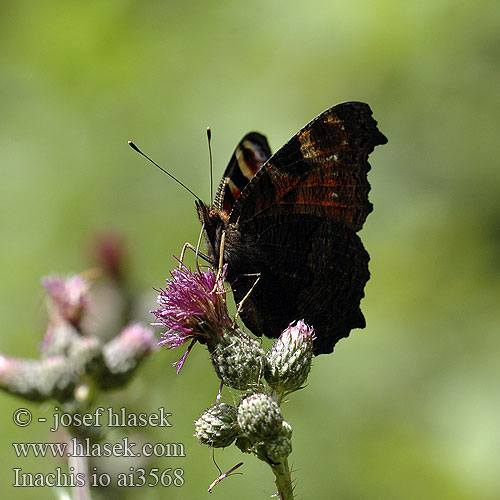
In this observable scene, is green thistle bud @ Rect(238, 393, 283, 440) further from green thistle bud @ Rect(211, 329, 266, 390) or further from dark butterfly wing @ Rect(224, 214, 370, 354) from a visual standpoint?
dark butterfly wing @ Rect(224, 214, 370, 354)

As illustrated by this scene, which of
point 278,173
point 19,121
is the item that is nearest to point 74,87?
point 19,121

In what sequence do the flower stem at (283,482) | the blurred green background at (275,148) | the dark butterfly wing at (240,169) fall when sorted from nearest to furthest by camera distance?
the flower stem at (283,482)
the dark butterfly wing at (240,169)
the blurred green background at (275,148)

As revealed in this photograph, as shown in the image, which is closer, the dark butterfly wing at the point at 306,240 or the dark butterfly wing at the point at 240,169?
the dark butterfly wing at the point at 306,240

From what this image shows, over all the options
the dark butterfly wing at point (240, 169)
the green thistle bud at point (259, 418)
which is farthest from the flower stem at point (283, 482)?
the dark butterfly wing at point (240, 169)

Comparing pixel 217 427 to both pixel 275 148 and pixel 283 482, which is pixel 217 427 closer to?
pixel 283 482

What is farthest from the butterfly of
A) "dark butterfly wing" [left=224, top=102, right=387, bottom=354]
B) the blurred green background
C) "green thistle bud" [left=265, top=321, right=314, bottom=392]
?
the blurred green background

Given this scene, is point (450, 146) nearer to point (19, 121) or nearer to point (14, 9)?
point (19, 121)

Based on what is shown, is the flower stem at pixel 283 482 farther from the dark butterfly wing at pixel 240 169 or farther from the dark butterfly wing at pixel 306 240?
the dark butterfly wing at pixel 240 169
